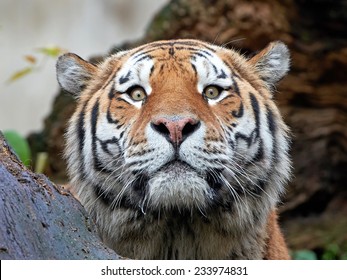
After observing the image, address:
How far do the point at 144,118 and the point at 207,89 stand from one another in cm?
43

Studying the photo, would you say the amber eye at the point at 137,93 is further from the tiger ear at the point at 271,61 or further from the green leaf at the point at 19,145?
the green leaf at the point at 19,145

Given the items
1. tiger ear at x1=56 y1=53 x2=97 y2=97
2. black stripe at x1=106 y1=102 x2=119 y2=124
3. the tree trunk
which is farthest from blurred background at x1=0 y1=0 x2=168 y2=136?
the tree trunk

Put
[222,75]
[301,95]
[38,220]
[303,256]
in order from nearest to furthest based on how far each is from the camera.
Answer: [38,220] → [222,75] → [303,256] → [301,95]

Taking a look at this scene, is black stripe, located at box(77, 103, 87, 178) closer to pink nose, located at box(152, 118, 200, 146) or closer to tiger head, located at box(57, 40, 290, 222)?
tiger head, located at box(57, 40, 290, 222)

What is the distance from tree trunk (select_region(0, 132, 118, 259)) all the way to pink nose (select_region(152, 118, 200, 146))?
0.52 m

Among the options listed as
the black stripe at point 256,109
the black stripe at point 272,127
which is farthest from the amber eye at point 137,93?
the black stripe at point 272,127

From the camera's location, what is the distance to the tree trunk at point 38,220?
3.13 meters

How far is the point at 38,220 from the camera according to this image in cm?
329

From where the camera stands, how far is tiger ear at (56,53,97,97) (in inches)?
181

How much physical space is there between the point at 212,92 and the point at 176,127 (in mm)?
563

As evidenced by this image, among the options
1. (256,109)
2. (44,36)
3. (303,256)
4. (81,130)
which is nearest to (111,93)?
(81,130)

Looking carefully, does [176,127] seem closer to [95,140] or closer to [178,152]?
[178,152]
